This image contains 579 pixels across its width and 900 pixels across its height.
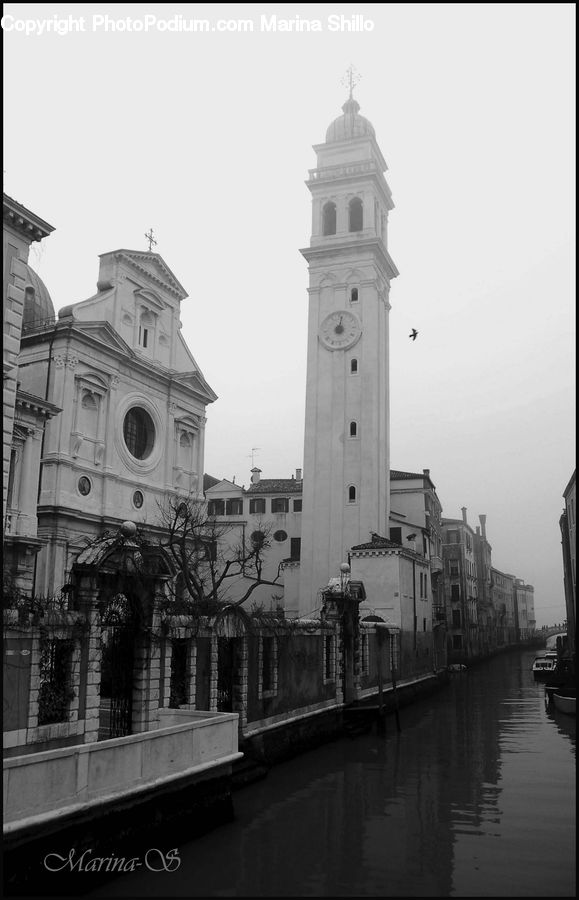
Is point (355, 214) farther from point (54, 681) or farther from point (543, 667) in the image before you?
point (54, 681)

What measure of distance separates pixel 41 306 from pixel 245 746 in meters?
27.4

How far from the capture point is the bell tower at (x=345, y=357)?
1598 inches

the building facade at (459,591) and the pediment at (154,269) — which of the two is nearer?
the pediment at (154,269)

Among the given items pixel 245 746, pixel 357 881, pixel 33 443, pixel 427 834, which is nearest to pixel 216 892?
pixel 357 881

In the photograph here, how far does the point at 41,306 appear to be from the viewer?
37.6m

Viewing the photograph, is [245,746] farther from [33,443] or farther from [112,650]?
[33,443]

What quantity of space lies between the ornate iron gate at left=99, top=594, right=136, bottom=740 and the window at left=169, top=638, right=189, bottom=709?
4.49ft

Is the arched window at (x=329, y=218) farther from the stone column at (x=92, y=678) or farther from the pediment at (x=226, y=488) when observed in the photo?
the stone column at (x=92, y=678)

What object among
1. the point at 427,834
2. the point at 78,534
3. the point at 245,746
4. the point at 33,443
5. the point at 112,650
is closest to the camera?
the point at 427,834

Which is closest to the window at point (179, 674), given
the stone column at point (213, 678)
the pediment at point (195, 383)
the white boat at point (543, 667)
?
the stone column at point (213, 678)

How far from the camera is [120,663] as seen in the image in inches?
581

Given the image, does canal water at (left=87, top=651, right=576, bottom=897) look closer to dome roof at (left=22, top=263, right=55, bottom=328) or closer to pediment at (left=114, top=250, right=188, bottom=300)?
pediment at (left=114, top=250, right=188, bottom=300)

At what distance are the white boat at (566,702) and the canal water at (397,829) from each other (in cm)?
491

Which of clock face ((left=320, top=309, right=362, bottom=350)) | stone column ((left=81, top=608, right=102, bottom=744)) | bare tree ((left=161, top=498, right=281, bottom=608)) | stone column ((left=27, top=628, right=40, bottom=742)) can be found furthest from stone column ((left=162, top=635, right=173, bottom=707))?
clock face ((left=320, top=309, right=362, bottom=350))
